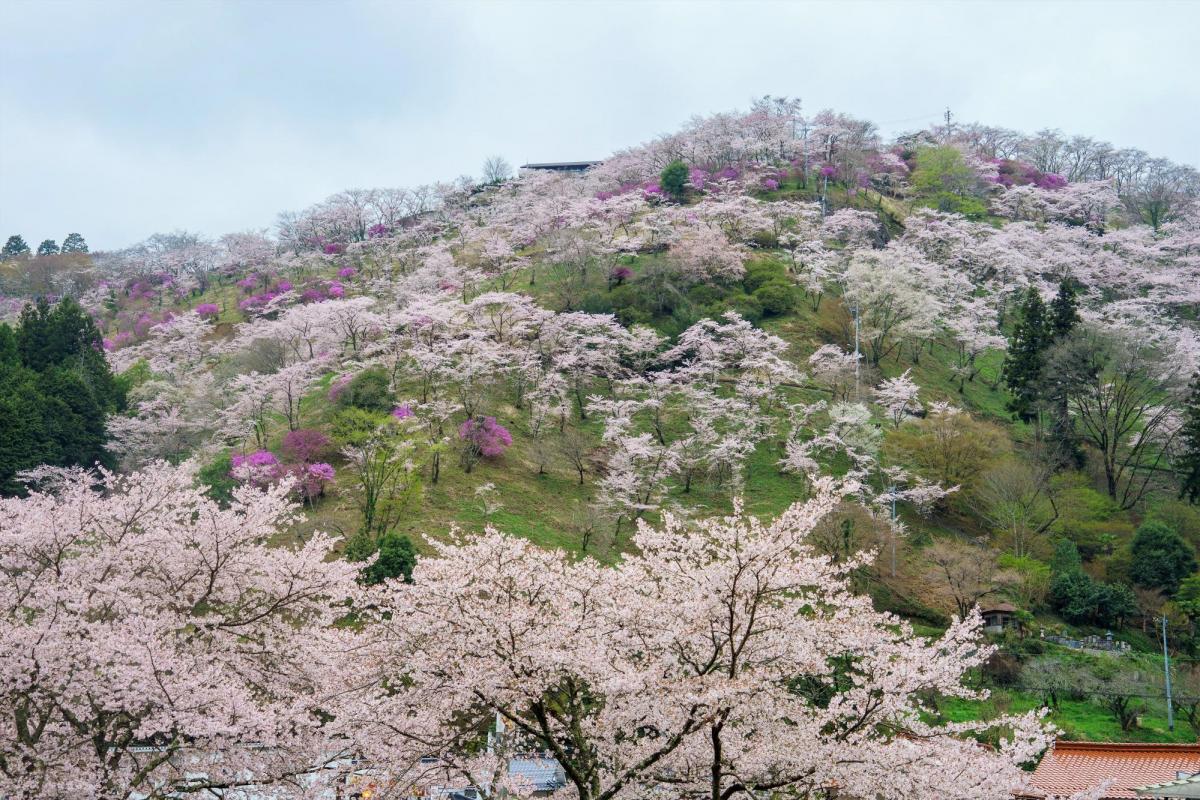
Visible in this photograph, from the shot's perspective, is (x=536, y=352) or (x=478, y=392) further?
(x=536, y=352)

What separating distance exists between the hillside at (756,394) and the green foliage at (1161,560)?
85mm

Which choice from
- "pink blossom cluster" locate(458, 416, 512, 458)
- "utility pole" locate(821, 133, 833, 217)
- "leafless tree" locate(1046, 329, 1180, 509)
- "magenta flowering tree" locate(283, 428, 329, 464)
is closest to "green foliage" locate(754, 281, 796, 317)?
"leafless tree" locate(1046, 329, 1180, 509)

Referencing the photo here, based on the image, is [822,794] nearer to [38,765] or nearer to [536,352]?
[38,765]

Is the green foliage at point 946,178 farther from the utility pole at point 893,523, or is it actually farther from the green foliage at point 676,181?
the utility pole at point 893,523

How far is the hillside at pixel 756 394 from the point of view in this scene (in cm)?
3036

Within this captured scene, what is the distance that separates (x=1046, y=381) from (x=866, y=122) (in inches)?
1543

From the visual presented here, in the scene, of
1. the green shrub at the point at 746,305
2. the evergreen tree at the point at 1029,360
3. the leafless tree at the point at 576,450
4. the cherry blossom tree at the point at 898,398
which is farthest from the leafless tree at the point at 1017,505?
the green shrub at the point at 746,305

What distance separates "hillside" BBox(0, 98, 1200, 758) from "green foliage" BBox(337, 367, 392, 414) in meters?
0.12

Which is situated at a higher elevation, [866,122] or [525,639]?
[866,122]

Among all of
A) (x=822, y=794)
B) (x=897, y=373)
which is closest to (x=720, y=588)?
(x=822, y=794)

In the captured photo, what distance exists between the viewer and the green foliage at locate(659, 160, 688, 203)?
62.0m

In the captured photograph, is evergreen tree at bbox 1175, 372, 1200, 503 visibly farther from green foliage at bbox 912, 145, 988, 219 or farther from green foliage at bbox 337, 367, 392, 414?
green foliage at bbox 912, 145, 988, 219

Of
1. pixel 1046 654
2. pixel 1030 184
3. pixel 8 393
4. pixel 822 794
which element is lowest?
pixel 1046 654

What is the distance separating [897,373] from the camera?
44281mm
